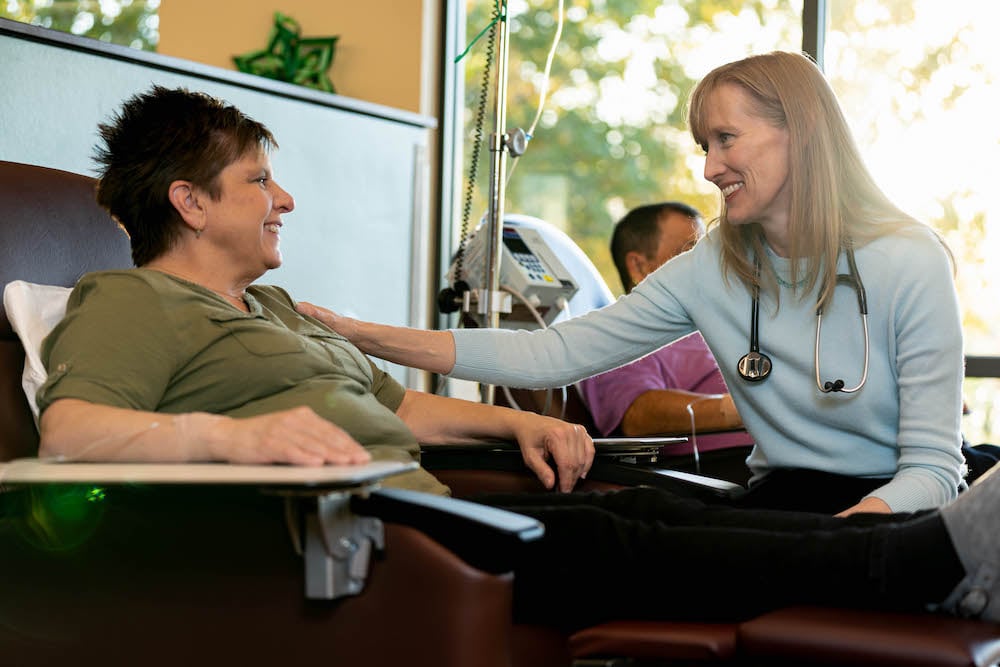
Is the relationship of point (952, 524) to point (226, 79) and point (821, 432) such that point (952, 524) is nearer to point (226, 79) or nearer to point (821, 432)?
point (821, 432)

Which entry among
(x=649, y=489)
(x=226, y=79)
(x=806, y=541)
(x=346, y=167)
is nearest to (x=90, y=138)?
(x=226, y=79)

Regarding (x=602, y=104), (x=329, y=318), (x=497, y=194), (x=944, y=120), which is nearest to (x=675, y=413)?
(x=497, y=194)

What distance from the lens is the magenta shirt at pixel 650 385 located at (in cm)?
249

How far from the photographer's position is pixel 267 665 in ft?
3.66

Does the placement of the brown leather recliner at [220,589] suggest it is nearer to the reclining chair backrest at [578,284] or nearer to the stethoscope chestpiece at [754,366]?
the stethoscope chestpiece at [754,366]

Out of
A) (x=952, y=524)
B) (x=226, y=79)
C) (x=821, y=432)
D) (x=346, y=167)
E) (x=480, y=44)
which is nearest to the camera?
(x=952, y=524)

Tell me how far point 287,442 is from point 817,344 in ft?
2.93

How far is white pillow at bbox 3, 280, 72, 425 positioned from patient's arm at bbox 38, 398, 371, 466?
8.1 inches

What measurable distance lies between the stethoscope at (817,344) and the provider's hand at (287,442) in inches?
32.0

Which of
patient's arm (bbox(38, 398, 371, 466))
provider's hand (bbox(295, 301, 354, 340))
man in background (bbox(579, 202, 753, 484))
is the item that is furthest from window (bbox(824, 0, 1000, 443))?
patient's arm (bbox(38, 398, 371, 466))

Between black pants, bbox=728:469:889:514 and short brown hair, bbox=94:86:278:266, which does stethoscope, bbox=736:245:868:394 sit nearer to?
black pants, bbox=728:469:889:514

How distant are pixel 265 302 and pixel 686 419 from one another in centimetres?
101

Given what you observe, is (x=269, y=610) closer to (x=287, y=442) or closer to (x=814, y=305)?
(x=287, y=442)

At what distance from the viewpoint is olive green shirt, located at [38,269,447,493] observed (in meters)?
1.29
